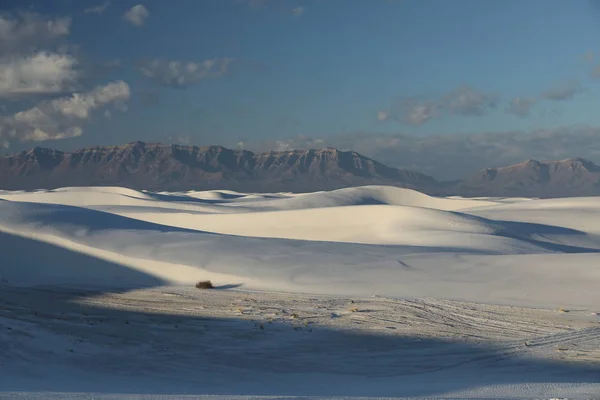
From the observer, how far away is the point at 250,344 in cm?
1508

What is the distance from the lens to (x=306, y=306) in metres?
19.3

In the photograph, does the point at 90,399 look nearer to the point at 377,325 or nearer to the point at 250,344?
the point at 250,344

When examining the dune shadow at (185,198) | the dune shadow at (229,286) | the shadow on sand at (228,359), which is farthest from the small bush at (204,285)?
the dune shadow at (185,198)

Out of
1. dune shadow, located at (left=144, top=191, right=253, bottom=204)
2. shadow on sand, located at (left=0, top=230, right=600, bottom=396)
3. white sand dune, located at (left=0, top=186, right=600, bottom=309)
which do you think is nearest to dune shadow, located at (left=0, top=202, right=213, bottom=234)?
white sand dune, located at (left=0, top=186, right=600, bottom=309)

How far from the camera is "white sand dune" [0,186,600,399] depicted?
1283 cm

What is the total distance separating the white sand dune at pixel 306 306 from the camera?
12828mm

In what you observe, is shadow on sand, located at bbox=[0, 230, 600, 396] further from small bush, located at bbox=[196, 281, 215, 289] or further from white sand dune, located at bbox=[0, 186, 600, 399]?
small bush, located at bbox=[196, 281, 215, 289]

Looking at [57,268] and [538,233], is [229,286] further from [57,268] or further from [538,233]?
[538,233]

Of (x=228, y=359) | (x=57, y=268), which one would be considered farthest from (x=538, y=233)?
(x=228, y=359)

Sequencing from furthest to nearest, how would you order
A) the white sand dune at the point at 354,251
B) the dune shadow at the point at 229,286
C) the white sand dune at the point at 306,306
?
the dune shadow at the point at 229,286 → the white sand dune at the point at 354,251 → the white sand dune at the point at 306,306

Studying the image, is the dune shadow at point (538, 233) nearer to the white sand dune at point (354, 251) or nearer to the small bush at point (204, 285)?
the white sand dune at point (354, 251)

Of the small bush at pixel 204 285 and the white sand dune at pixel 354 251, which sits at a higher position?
the white sand dune at pixel 354 251

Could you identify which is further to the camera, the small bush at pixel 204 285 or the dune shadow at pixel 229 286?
the dune shadow at pixel 229 286

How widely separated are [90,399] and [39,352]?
5311 millimetres
